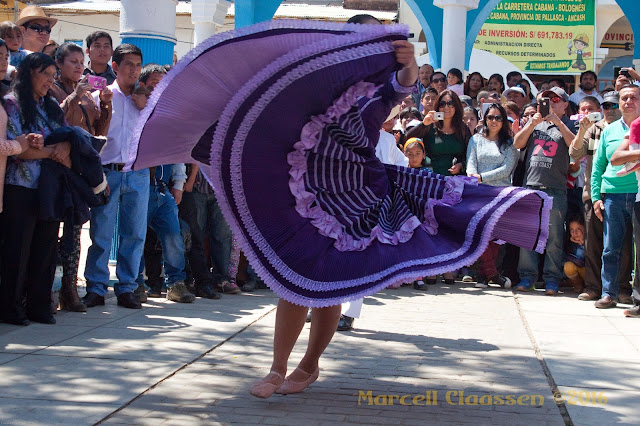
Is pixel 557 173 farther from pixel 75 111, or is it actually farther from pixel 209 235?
pixel 75 111

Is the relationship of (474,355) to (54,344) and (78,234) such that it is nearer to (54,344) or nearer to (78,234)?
(54,344)

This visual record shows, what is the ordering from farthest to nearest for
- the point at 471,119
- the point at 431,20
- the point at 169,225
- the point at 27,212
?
the point at 431,20
the point at 471,119
the point at 169,225
the point at 27,212

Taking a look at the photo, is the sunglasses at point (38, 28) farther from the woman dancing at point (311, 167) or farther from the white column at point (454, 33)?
the white column at point (454, 33)

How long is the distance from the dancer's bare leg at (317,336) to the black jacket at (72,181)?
93.2 inches

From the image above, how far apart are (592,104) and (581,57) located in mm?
15686

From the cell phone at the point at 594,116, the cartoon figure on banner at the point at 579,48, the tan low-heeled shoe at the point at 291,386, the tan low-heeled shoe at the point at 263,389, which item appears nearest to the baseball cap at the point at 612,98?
the cell phone at the point at 594,116

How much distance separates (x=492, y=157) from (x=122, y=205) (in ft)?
13.5

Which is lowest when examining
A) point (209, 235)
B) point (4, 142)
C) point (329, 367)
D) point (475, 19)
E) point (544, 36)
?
point (329, 367)

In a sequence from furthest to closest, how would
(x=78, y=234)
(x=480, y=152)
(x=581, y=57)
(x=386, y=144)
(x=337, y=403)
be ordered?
1. (x=581, y=57)
2. (x=480, y=152)
3. (x=386, y=144)
4. (x=78, y=234)
5. (x=337, y=403)

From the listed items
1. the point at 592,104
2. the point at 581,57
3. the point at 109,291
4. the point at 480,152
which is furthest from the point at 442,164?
the point at 581,57

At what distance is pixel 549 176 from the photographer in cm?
871

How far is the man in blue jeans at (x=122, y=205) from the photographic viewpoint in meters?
6.63

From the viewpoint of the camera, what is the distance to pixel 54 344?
5238mm

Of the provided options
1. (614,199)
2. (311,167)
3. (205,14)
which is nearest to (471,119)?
(614,199)
